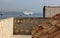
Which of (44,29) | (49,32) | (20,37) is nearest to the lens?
(49,32)

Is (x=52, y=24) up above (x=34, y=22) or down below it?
above

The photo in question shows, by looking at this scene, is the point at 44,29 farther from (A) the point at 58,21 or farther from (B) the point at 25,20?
(B) the point at 25,20

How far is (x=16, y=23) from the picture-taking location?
1269 cm

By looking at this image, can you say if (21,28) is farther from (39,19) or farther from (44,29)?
(44,29)

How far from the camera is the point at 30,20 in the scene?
1258cm

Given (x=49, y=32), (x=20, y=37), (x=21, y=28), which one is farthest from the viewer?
(x=21, y=28)

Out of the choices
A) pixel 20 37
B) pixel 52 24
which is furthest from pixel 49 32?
pixel 20 37

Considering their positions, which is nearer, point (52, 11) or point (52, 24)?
point (52, 24)

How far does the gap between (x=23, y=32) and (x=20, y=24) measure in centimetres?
56

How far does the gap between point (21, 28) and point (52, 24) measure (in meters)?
11.4

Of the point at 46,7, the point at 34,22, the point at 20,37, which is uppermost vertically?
the point at 46,7

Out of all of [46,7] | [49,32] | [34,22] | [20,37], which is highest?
[49,32]

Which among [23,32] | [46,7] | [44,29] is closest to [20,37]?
[23,32]

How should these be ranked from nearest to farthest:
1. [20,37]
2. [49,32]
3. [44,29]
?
[49,32], [44,29], [20,37]
